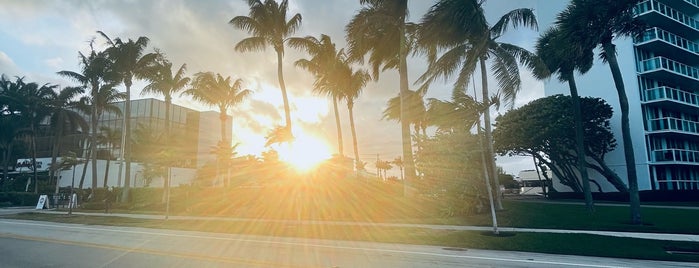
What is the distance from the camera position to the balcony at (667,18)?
34.8 meters

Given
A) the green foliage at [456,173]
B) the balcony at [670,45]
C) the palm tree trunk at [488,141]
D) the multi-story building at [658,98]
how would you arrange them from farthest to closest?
the balcony at [670,45]
the multi-story building at [658,98]
the palm tree trunk at [488,141]
the green foliage at [456,173]

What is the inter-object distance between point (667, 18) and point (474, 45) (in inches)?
1107

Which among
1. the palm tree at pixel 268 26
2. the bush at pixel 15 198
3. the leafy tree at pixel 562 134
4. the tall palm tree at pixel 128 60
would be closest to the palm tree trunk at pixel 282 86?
the palm tree at pixel 268 26

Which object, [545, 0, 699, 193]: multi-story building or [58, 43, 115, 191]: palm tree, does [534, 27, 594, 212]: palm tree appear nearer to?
[545, 0, 699, 193]: multi-story building

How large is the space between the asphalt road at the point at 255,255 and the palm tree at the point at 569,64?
1117cm

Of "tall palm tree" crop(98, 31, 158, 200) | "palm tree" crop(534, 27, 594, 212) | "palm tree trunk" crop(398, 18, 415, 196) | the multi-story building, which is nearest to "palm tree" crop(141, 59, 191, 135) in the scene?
"tall palm tree" crop(98, 31, 158, 200)

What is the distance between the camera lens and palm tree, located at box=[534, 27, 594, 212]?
1755cm

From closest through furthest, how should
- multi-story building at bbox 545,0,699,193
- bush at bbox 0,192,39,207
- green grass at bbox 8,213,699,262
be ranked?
green grass at bbox 8,213,699,262, multi-story building at bbox 545,0,699,193, bush at bbox 0,192,39,207

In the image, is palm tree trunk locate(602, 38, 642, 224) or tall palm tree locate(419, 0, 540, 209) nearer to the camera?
palm tree trunk locate(602, 38, 642, 224)

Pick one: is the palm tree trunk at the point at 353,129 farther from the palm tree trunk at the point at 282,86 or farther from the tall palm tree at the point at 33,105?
the tall palm tree at the point at 33,105

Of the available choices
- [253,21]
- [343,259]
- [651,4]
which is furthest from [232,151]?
[651,4]

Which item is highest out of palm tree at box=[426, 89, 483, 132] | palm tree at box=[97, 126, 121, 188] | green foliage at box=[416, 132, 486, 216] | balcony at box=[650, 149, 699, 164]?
palm tree at box=[97, 126, 121, 188]

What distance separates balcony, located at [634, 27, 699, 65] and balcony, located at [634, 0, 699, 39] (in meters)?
1.01

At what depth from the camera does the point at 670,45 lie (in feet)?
118
